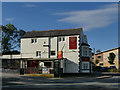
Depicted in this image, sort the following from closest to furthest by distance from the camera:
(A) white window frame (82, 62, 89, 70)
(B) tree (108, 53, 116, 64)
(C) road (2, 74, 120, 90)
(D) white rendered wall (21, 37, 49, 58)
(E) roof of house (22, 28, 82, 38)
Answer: (C) road (2, 74, 120, 90)
(A) white window frame (82, 62, 89, 70)
(E) roof of house (22, 28, 82, 38)
(D) white rendered wall (21, 37, 49, 58)
(B) tree (108, 53, 116, 64)

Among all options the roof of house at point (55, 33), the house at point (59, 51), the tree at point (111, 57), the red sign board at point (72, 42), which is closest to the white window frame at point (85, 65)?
the house at point (59, 51)

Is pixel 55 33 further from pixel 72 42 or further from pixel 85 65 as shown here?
pixel 85 65

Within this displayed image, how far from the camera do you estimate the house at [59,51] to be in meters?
39.1

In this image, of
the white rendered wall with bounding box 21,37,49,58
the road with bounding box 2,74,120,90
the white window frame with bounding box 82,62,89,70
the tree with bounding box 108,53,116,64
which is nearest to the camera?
the road with bounding box 2,74,120,90

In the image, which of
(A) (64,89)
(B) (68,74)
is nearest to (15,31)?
(B) (68,74)

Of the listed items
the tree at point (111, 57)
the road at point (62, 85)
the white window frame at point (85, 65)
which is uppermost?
the tree at point (111, 57)

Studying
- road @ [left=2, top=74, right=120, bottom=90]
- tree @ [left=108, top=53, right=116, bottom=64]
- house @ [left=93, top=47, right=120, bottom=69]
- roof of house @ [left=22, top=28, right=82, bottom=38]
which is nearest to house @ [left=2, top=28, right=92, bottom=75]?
roof of house @ [left=22, top=28, right=82, bottom=38]

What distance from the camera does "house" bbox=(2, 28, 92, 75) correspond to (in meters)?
39.1

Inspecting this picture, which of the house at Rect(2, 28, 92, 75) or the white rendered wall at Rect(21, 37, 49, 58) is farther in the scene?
the white rendered wall at Rect(21, 37, 49, 58)

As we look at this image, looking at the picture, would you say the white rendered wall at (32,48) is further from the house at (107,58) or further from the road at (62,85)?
the house at (107,58)

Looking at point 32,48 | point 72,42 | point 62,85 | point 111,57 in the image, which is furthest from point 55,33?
point 111,57

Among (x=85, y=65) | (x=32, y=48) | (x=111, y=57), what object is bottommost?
(x=85, y=65)

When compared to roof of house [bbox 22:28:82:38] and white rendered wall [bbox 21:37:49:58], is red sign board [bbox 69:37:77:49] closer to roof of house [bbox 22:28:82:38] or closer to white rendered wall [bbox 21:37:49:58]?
roof of house [bbox 22:28:82:38]

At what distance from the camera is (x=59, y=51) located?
4038 cm
